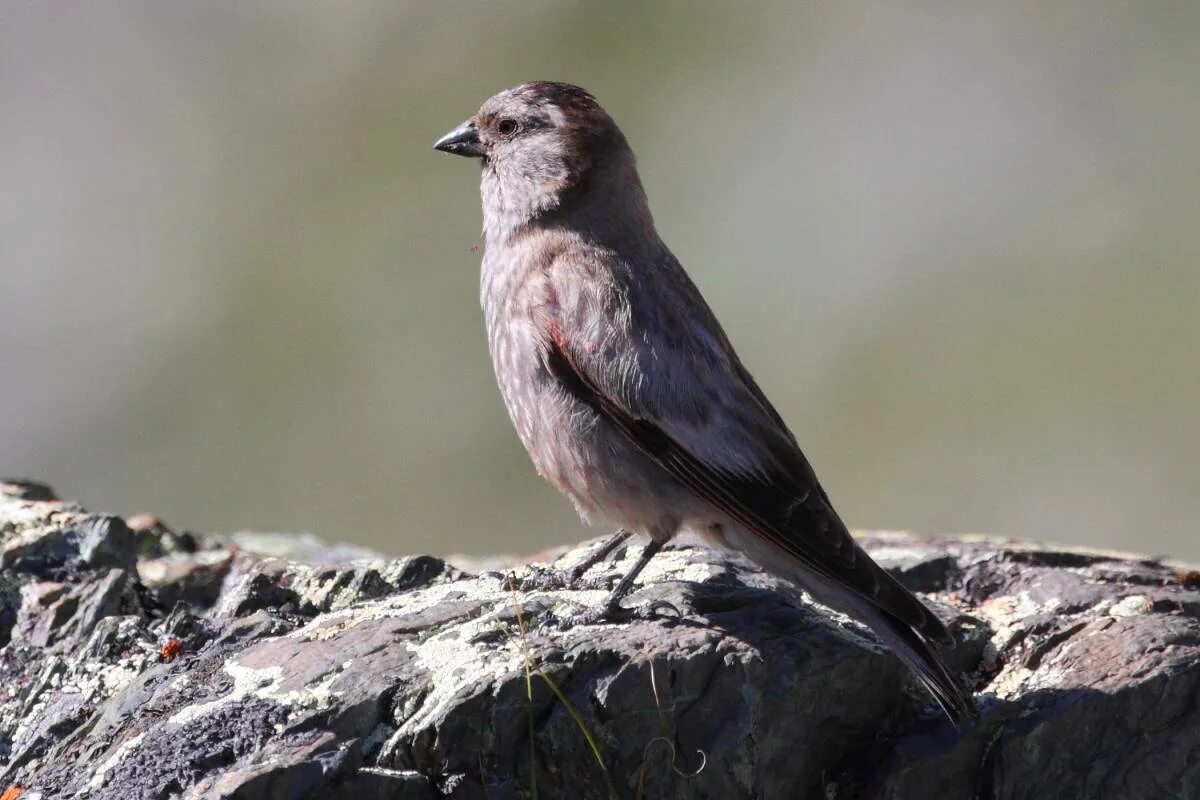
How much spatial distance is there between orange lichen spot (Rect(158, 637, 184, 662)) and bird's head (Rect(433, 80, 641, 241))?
7.53 feet

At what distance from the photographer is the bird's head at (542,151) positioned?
720cm

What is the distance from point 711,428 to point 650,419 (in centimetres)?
23

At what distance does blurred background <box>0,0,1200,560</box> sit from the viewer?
1644cm

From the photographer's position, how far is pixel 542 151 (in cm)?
734

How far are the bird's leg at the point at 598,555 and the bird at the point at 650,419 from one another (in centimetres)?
1

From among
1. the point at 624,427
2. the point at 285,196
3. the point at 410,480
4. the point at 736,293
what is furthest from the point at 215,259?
the point at 624,427

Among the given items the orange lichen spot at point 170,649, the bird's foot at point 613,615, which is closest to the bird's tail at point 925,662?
the bird's foot at point 613,615

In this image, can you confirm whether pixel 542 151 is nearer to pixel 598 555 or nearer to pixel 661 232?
pixel 598 555

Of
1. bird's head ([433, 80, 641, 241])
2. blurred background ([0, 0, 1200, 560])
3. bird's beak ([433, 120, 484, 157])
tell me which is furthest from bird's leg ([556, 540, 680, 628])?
→ blurred background ([0, 0, 1200, 560])

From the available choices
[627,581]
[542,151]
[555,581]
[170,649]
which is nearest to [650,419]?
[627,581]

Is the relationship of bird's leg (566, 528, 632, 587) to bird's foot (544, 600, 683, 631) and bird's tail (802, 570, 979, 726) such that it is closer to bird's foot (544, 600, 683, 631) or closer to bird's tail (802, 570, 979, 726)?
bird's foot (544, 600, 683, 631)

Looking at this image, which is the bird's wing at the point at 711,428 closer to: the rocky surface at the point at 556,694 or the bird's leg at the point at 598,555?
the rocky surface at the point at 556,694

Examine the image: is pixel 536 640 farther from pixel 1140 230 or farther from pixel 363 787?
pixel 1140 230

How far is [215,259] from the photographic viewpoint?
1998 centimetres
